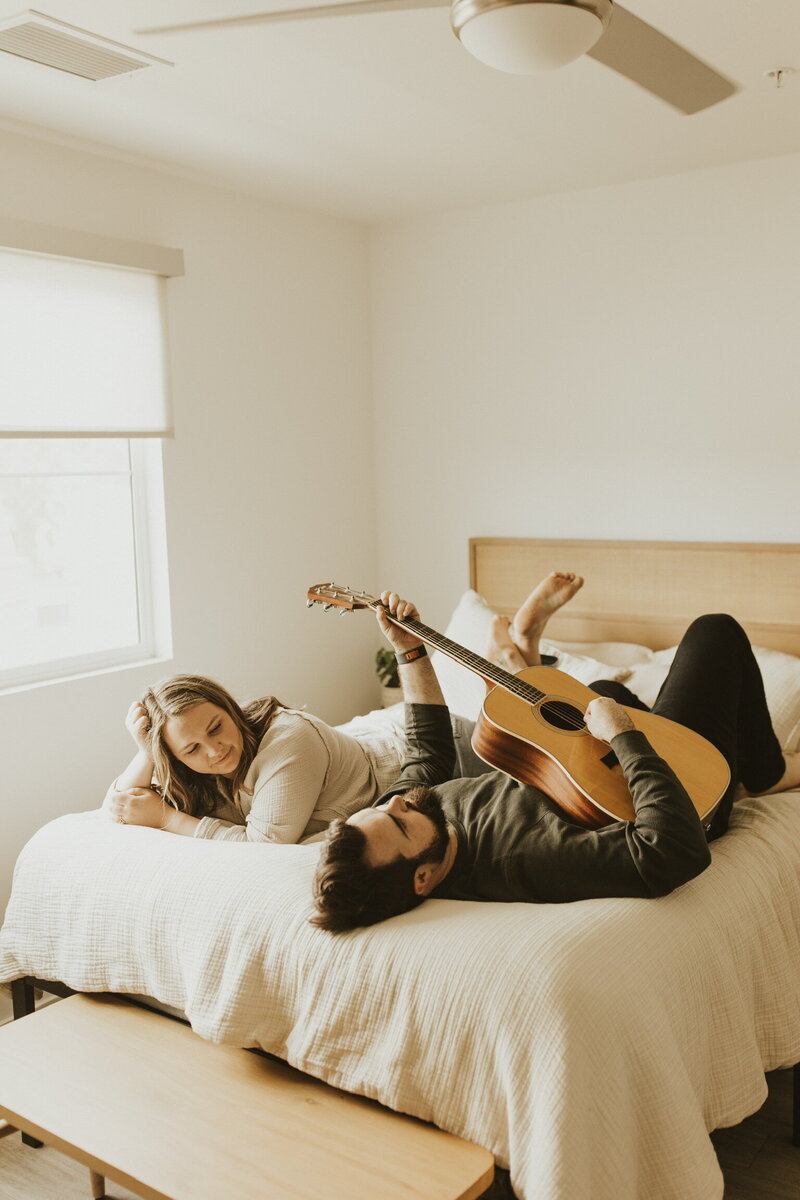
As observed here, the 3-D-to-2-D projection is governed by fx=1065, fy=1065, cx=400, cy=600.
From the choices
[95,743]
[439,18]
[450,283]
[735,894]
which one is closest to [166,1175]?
[735,894]

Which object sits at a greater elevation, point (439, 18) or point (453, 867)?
point (439, 18)

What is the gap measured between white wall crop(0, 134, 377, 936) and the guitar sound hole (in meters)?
1.52

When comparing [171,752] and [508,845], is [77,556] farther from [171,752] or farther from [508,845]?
[508,845]

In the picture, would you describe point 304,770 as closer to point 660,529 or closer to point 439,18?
point 439,18

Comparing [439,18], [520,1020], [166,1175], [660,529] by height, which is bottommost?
[166,1175]

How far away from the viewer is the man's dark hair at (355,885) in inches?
69.5

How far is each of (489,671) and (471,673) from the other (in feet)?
2.17

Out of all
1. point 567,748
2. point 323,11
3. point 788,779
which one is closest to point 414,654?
point 567,748

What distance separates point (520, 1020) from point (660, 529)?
2.35 meters

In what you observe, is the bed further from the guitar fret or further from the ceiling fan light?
the ceiling fan light

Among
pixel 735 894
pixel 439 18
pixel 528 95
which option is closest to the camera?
pixel 735 894

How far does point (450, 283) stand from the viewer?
3982 millimetres

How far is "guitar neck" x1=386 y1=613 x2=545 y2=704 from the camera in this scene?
229cm

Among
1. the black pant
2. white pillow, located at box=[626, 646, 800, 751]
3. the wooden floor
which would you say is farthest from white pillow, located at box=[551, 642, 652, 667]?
the wooden floor
